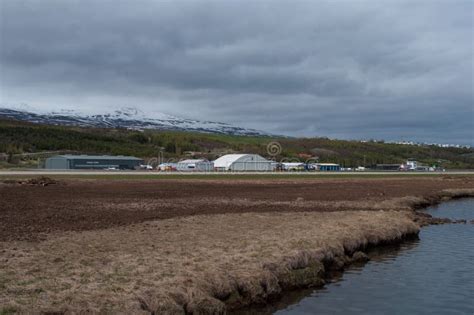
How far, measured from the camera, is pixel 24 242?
21.4 meters

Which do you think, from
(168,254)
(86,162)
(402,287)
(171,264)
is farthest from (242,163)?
(171,264)

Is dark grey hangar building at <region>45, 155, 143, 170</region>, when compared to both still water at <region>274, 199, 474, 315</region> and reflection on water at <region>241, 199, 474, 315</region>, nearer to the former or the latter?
still water at <region>274, 199, 474, 315</region>

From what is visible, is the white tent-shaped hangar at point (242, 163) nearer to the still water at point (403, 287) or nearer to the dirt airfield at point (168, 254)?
the dirt airfield at point (168, 254)

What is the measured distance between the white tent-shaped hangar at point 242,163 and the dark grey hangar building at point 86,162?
101 feet

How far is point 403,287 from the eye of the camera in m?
20.4

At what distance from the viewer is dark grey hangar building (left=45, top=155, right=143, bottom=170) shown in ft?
568

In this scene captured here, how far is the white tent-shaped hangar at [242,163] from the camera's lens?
610ft

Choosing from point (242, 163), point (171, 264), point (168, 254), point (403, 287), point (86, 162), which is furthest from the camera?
point (242, 163)

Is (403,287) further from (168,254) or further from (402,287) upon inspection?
(168,254)

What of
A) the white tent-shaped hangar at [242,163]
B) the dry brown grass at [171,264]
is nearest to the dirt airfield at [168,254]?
the dry brown grass at [171,264]

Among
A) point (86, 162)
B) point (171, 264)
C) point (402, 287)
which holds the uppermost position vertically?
point (86, 162)

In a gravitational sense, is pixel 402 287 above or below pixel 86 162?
below

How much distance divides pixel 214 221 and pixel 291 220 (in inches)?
Result: 179

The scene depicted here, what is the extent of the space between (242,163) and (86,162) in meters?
52.0
